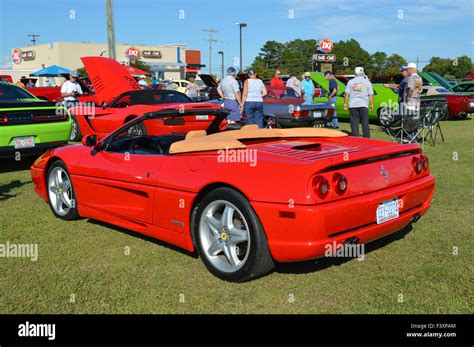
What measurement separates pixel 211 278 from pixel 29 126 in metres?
5.38

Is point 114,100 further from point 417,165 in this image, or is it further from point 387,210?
point 387,210

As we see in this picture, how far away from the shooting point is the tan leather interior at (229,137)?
12.0 ft

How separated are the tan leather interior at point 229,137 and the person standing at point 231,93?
6.36 m

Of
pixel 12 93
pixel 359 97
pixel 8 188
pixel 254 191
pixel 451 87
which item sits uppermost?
pixel 451 87

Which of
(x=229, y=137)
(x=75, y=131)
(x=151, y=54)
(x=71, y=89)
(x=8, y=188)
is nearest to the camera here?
(x=229, y=137)

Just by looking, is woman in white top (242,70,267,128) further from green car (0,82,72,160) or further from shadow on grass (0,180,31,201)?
shadow on grass (0,180,31,201)

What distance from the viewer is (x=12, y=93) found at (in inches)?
341

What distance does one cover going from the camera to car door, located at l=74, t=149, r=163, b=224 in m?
4.01

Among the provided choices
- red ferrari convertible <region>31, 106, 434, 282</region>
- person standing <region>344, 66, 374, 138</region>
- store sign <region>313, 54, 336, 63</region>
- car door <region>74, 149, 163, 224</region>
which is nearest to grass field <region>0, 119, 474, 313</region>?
red ferrari convertible <region>31, 106, 434, 282</region>

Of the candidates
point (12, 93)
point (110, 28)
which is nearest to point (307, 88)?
point (110, 28)

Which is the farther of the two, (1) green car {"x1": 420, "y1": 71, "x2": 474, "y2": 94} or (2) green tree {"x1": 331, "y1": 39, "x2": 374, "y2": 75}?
(2) green tree {"x1": 331, "y1": 39, "x2": 374, "y2": 75}

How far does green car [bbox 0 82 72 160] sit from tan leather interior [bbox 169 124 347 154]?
432 centimetres

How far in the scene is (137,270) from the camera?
3.78m

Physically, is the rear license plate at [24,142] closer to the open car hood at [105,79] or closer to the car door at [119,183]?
the open car hood at [105,79]
